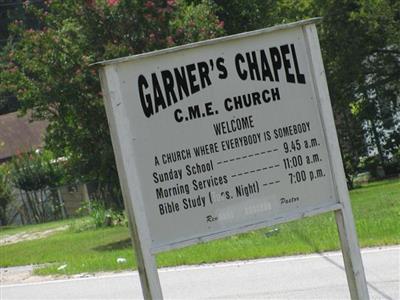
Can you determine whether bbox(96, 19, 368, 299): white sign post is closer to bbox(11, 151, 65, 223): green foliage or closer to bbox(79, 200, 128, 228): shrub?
bbox(79, 200, 128, 228): shrub

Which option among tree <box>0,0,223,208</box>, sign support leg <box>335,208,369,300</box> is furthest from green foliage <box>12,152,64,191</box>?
sign support leg <box>335,208,369,300</box>

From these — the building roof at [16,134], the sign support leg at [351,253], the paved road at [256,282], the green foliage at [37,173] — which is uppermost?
the building roof at [16,134]

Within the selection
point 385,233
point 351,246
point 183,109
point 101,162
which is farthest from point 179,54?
point 101,162

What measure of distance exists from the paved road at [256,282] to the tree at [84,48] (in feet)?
18.8

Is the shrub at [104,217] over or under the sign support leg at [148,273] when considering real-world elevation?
under

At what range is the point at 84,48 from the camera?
1747 cm

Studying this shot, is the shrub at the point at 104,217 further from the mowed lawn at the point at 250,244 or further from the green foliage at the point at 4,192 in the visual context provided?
the green foliage at the point at 4,192

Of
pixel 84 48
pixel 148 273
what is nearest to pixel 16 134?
pixel 84 48

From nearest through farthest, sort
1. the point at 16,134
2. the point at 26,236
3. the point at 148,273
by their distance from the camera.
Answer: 1. the point at 148,273
2. the point at 26,236
3. the point at 16,134

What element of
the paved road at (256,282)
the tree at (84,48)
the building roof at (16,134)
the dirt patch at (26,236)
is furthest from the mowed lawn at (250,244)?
the building roof at (16,134)

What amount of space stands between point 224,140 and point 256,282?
505 centimetres

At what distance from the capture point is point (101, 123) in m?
18.5

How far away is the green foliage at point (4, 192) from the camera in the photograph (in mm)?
31948

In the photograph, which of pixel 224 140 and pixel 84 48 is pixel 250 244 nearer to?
pixel 84 48
